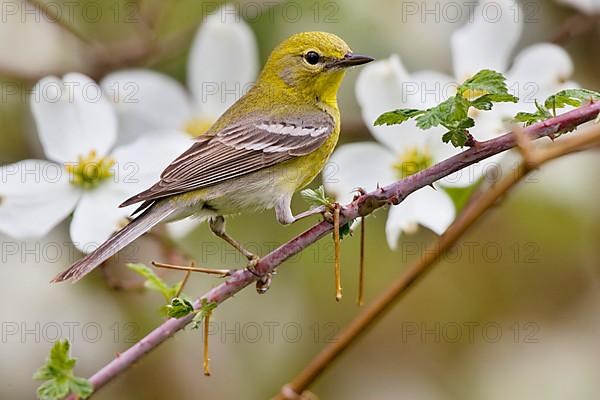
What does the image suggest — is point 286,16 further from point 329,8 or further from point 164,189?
point 164,189

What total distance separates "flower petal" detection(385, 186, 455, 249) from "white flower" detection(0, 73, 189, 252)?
75cm

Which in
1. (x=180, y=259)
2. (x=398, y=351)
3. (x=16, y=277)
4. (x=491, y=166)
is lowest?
(x=398, y=351)

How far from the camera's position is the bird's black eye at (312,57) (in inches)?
138

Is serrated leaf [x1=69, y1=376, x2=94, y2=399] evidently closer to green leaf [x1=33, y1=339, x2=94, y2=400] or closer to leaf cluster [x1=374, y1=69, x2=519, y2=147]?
green leaf [x1=33, y1=339, x2=94, y2=400]

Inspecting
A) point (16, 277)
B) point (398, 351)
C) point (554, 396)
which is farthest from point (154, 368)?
point (554, 396)

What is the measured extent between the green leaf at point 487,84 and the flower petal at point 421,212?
616 mm

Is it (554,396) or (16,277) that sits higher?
(16,277)

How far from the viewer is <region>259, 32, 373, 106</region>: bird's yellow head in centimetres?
344

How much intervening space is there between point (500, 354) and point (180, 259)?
5.62 feet

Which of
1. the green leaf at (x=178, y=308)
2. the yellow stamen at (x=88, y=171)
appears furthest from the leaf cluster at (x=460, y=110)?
the yellow stamen at (x=88, y=171)

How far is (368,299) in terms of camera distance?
4371 millimetres

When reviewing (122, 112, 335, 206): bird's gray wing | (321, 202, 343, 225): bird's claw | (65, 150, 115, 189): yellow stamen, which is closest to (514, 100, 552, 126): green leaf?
(321, 202, 343, 225): bird's claw

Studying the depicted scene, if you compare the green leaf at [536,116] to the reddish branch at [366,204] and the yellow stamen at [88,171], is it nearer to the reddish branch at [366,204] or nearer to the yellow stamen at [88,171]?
the reddish branch at [366,204]

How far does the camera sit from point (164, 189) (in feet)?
9.20
